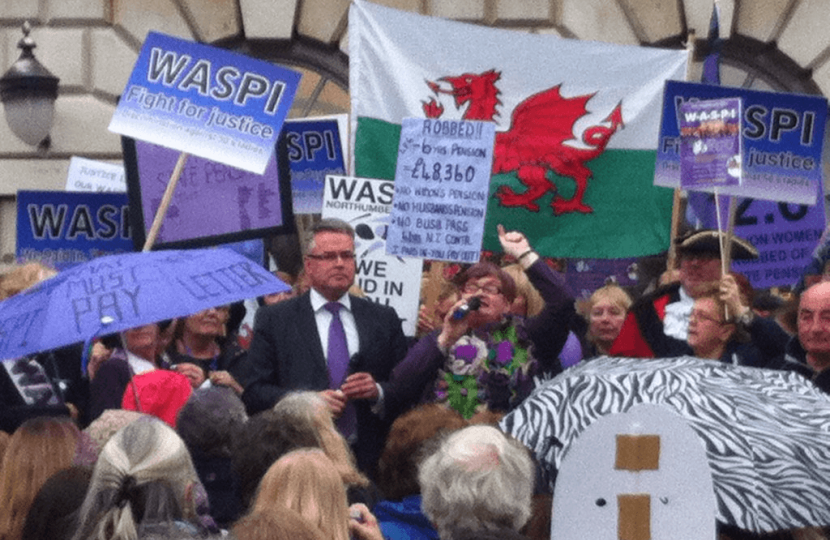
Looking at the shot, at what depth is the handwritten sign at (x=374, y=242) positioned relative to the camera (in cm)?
881

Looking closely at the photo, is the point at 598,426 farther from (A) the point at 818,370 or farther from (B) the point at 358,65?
(B) the point at 358,65

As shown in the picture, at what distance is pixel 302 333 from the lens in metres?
7.40

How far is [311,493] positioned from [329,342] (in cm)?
275

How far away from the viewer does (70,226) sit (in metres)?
9.95

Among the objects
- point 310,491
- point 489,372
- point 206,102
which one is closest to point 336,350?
point 489,372

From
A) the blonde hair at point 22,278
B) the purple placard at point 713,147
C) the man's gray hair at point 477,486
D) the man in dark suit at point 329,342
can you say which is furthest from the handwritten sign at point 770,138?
the man's gray hair at point 477,486

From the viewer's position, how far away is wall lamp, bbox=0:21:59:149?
14.0m

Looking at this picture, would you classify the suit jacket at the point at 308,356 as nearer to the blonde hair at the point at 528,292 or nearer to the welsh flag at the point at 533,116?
the blonde hair at the point at 528,292

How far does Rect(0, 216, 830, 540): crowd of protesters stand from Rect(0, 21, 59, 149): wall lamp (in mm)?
5488

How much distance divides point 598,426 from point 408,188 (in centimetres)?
364

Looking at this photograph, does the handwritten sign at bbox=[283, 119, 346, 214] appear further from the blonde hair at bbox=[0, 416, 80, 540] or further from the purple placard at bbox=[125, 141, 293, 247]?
the blonde hair at bbox=[0, 416, 80, 540]

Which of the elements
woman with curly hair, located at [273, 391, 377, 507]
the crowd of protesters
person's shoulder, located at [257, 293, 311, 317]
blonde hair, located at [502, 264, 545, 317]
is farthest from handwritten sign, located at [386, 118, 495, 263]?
woman with curly hair, located at [273, 391, 377, 507]

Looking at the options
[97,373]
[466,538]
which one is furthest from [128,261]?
[466,538]

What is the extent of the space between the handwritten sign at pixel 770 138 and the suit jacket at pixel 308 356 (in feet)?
6.14
